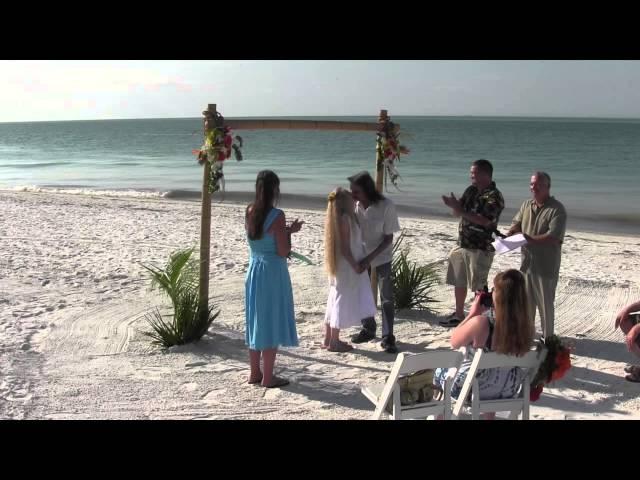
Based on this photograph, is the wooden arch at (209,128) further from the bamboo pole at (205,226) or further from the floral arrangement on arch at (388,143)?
the floral arrangement on arch at (388,143)

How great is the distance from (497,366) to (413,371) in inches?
20.3

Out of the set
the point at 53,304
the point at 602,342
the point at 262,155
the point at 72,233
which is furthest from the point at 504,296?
the point at 262,155

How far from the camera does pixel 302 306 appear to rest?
26.6 ft

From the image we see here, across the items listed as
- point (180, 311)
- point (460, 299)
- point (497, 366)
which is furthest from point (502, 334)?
point (180, 311)

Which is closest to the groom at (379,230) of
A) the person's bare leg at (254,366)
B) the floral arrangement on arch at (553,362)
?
the person's bare leg at (254,366)

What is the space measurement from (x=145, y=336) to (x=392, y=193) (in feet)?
58.9

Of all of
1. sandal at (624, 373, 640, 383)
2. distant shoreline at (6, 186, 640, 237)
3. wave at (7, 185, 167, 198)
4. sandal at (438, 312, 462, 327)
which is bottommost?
sandal at (624, 373, 640, 383)

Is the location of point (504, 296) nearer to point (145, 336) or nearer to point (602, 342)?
point (602, 342)

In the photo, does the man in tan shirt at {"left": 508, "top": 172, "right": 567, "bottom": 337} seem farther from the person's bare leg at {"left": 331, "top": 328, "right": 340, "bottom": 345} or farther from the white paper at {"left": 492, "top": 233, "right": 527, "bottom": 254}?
the person's bare leg at {"left": 331, "top": 328, "right": 340, "bottom": 345}

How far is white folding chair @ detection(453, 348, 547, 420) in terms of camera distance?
3.90 meters

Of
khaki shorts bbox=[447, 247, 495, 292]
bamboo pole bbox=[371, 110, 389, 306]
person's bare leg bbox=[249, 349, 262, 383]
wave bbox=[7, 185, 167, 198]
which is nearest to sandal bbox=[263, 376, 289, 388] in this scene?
person's bare leg bbox=[249, 349, 262, 383]

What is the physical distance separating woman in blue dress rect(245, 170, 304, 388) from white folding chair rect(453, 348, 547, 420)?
173 cm

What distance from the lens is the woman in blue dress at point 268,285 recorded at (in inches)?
206

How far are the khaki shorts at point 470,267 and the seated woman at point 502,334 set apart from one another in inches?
102
